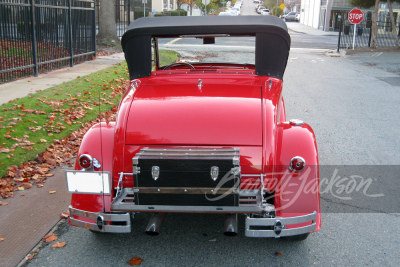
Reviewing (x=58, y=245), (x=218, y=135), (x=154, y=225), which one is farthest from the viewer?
(x=58, y=245)

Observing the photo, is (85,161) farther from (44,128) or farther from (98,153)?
(44,128)

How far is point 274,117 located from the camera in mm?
3795

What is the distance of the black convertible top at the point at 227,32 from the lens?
457 cm

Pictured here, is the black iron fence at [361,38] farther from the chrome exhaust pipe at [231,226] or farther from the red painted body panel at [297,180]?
the chrome exhaust pipe at [231,226]

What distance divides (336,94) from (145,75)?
777 cm

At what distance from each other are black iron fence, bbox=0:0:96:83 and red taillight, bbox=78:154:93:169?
7.79m

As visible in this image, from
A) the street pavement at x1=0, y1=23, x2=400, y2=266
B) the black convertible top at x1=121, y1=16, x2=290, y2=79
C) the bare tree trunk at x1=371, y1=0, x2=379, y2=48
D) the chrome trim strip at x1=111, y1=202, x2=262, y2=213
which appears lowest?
the street pavement at x1=0, y1=23, x2=400, y2=266

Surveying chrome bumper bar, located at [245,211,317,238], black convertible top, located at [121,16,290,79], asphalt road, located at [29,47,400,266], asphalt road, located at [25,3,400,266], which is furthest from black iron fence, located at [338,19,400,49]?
chrome bumper bar, located at [245,211,317,238]

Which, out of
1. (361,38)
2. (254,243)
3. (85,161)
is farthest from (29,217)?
(361,38)

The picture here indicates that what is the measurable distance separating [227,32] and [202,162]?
6.47 feet

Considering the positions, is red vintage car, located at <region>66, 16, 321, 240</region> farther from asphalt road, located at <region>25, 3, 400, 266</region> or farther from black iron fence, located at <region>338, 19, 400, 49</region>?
black iron fence, located at <region>338, 19, 400, 49</region>

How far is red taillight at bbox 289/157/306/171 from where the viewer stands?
3.57 meters

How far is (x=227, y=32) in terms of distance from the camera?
Answer: 182 inches

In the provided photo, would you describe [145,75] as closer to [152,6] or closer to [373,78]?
[373,78]
